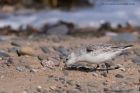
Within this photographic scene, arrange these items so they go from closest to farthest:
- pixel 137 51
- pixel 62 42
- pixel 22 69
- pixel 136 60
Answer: pixel 22 69 → pixel 136 60 → pixel 137 51 → pixel 62 42

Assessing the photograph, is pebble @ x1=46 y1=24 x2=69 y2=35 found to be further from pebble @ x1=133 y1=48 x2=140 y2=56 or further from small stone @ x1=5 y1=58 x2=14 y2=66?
small stone @ x1=5 y1=58 x2=14 y2=66

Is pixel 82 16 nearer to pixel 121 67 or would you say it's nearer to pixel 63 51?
pixel 63 51

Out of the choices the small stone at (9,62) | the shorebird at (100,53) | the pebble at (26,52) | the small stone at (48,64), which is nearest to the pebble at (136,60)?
the shorebird at (100,53)

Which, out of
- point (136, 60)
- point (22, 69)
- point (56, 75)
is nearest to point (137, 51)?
point (136, 60)

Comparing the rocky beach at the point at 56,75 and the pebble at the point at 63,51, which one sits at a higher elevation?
the pebble at the point at 63,51

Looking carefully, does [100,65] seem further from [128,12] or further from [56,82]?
[128,12]

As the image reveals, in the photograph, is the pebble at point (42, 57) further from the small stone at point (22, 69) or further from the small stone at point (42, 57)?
the small stone at point (22, 69)

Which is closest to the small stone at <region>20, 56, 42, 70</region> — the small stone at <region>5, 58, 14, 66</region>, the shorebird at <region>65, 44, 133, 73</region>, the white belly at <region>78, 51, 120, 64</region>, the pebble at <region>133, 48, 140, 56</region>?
the small stone at <region>5, 58, 14, 66</region>
